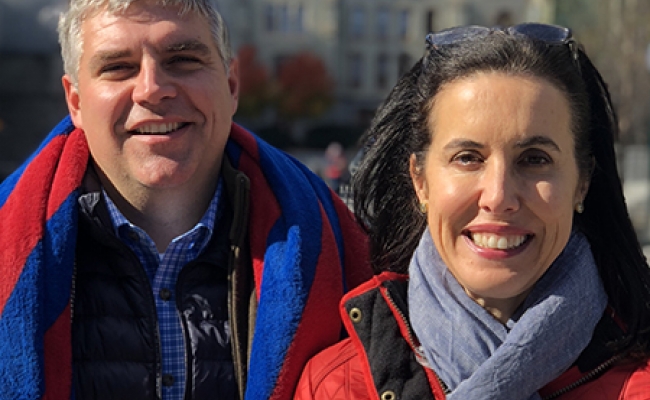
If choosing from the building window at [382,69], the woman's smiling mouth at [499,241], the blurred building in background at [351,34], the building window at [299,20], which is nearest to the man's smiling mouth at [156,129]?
the woman's smiling mouth at [499,241]

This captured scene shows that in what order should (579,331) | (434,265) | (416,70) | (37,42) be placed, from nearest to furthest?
(579,331) → (434,265) → (416,70) → (37,42)

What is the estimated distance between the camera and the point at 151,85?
243cm

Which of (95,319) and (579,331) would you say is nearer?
(579,331)

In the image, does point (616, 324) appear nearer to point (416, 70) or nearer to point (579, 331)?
point (579, 331)

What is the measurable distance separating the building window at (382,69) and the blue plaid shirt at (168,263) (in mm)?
44197

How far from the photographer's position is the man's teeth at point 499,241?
1.98 meters

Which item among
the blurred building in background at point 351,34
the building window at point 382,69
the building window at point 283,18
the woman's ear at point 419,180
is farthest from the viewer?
the building window at point 382,69

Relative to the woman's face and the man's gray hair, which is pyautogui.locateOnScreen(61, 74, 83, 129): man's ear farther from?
the woman's face

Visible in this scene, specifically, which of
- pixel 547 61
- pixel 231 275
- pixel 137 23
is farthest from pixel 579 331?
pixel 137 23

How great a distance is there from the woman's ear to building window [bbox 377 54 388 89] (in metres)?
44.4

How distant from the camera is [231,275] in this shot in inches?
99.6

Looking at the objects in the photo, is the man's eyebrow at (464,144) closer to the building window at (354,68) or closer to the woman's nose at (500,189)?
the woman's nose at (500,189)

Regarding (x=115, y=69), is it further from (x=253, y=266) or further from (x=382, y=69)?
(x=382, y=69)

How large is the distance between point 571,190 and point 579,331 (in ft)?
1.08
